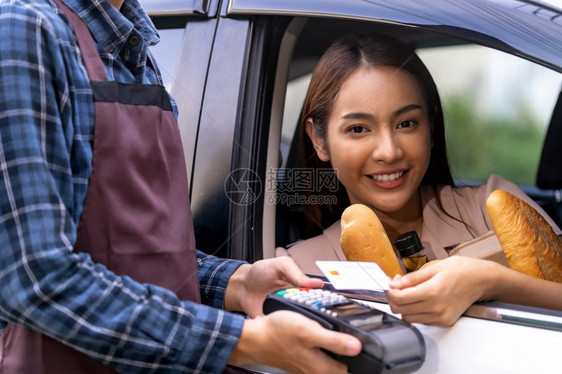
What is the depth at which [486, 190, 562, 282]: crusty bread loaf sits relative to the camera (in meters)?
1.35

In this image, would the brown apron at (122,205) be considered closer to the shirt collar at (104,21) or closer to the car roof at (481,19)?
the shirt collar at (104,21)

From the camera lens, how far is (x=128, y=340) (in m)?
1.02

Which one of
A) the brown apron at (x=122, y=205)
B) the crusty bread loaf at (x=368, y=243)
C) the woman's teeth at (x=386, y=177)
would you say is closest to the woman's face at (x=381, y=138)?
the woman's teeth at (x=386, y=177)

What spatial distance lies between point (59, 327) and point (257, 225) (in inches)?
29.1

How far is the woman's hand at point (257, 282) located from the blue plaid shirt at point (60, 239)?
0.30 m

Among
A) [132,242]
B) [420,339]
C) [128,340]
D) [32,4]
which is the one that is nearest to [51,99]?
[32,4]

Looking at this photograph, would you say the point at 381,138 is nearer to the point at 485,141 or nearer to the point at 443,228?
the point at 443,228

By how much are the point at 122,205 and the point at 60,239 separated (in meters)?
0.15

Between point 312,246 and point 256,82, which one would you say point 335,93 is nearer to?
point 256,82

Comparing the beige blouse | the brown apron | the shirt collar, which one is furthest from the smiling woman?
the shirt collar

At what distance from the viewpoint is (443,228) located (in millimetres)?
1715

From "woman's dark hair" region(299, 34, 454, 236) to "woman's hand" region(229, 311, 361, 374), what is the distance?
0.72 metres

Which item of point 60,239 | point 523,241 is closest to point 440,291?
point 523,241

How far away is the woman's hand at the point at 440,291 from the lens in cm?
117
